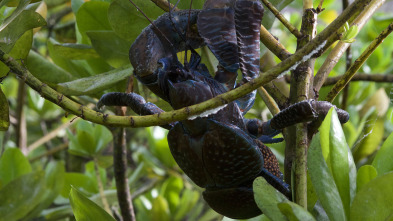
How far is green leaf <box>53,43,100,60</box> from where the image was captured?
988 millimetres

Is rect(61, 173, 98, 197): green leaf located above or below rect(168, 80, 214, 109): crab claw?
below

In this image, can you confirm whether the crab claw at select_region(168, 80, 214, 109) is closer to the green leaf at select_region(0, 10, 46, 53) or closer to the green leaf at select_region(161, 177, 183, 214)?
the green leaf at select_region(0, 10, 46, 53)

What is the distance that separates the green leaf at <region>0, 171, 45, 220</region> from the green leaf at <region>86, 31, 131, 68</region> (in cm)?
27

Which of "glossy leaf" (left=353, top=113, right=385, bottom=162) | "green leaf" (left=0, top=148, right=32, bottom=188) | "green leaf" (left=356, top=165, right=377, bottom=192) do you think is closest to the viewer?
"green leaf" (left=356, top=165, right=377, bottom=192)

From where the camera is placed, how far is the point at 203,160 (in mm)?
679

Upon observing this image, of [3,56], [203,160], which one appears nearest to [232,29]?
[203,160]

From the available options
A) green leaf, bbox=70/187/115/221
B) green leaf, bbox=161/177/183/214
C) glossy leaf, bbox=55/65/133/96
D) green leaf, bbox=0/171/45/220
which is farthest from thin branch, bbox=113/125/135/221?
green leaf, bbox=161/177/183/214

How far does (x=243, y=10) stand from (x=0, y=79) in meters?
0.33

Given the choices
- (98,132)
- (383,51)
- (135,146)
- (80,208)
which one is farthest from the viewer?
(135,146)

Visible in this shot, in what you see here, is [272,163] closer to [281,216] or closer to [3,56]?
[281,216]

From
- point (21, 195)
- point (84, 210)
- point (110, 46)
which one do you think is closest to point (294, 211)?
point (84, 210)

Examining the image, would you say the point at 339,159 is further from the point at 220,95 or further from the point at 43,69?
the point at 43,69

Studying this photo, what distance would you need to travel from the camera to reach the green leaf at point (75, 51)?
3.24 feet

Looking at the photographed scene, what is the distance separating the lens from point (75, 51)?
1010mm
